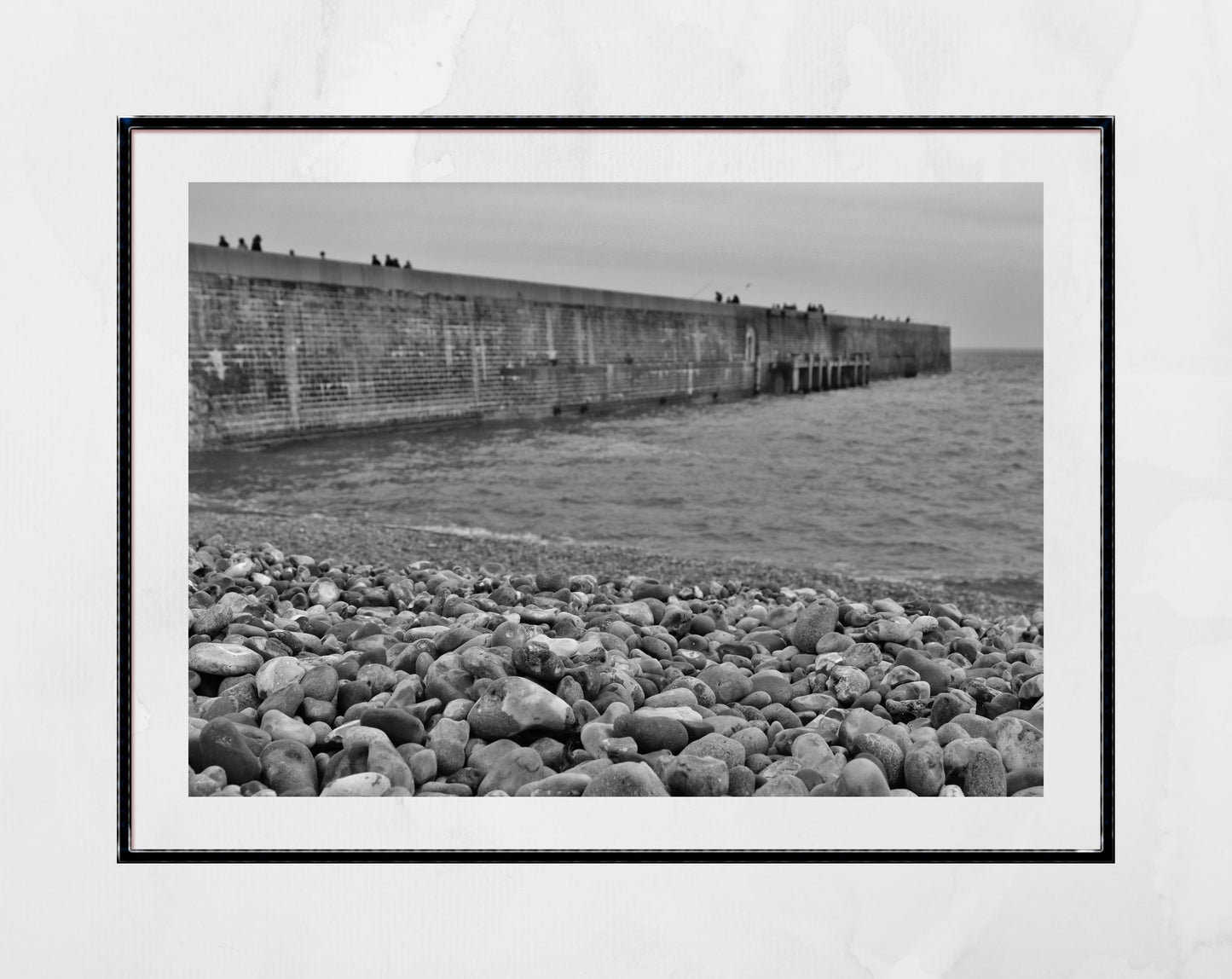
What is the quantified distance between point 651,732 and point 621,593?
1046 millimetres

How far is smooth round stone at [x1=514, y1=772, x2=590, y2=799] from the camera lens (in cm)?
201

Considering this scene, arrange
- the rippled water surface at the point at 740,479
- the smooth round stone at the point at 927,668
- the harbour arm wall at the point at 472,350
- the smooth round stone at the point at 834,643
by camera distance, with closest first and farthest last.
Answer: the smooth round stone at the point at 927,668 → the smooth round stone at the point at 834,643 → the rippled water surface at the point at 740,479 → the harbour arm wall at the point at 472,350

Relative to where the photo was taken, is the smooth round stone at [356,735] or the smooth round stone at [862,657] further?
the smooth round stone at [862,657]

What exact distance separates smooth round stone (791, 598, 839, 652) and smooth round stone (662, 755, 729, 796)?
0.61 m

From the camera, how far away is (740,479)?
233 inches

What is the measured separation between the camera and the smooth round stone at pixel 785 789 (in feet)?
6.66

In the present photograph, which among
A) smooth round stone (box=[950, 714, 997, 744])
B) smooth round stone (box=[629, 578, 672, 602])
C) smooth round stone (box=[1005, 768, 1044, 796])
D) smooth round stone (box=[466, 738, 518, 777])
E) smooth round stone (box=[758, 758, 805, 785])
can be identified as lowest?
smooth round stone (box=[1005, 768, 1044, 796])

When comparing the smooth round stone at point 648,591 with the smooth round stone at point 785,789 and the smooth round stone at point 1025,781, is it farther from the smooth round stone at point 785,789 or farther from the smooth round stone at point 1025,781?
the smooth round stone at point 1025,781

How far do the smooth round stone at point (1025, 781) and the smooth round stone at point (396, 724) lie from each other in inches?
48.7

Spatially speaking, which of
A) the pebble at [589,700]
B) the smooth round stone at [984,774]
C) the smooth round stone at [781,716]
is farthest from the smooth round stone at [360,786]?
the smooth round stone at [984,774]

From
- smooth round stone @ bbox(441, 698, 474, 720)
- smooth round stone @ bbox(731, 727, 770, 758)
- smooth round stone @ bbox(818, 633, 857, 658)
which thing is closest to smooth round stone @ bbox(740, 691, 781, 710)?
smooth round stone @ bbox(731, 727, 770, 758)

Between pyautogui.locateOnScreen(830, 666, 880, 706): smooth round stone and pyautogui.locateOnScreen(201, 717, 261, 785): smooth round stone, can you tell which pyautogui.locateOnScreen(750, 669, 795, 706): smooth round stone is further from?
pyautogui.locateOnScreen(201, 717, 261, 785): smooth round stone

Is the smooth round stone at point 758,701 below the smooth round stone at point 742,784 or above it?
above
